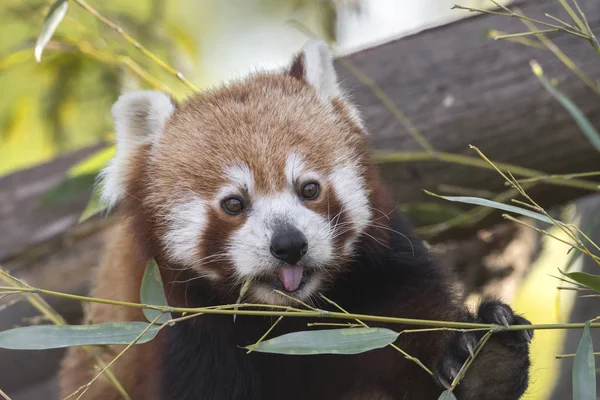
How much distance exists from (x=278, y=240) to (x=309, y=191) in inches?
12.0

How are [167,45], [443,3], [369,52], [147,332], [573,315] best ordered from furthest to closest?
[443,3] < [573,315] < [167,45] < [369,52] < [147,332]

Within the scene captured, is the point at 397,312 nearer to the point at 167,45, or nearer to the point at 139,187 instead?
the point at 139,187

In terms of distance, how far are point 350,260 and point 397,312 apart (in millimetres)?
311

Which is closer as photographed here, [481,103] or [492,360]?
[492,360]

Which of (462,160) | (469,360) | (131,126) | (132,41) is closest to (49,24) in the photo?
(132,41)

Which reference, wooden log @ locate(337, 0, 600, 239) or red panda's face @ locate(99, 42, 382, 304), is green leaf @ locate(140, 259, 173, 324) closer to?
red panda's face @ locate(99, 42, 382, 304)

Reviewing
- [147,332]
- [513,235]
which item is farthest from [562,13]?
[147,332]

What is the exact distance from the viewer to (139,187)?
10.3ft

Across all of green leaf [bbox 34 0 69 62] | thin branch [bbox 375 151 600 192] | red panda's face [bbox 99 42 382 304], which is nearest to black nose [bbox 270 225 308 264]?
red panda's face [bbox 99 42 382 304]

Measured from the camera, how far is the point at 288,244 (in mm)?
2613

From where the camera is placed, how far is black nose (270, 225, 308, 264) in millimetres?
2619

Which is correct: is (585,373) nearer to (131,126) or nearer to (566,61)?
(131,126)

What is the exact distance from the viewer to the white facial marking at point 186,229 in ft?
9.50

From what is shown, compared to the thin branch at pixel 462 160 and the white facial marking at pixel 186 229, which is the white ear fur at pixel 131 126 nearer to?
the white facial marking at pixel 186 229
